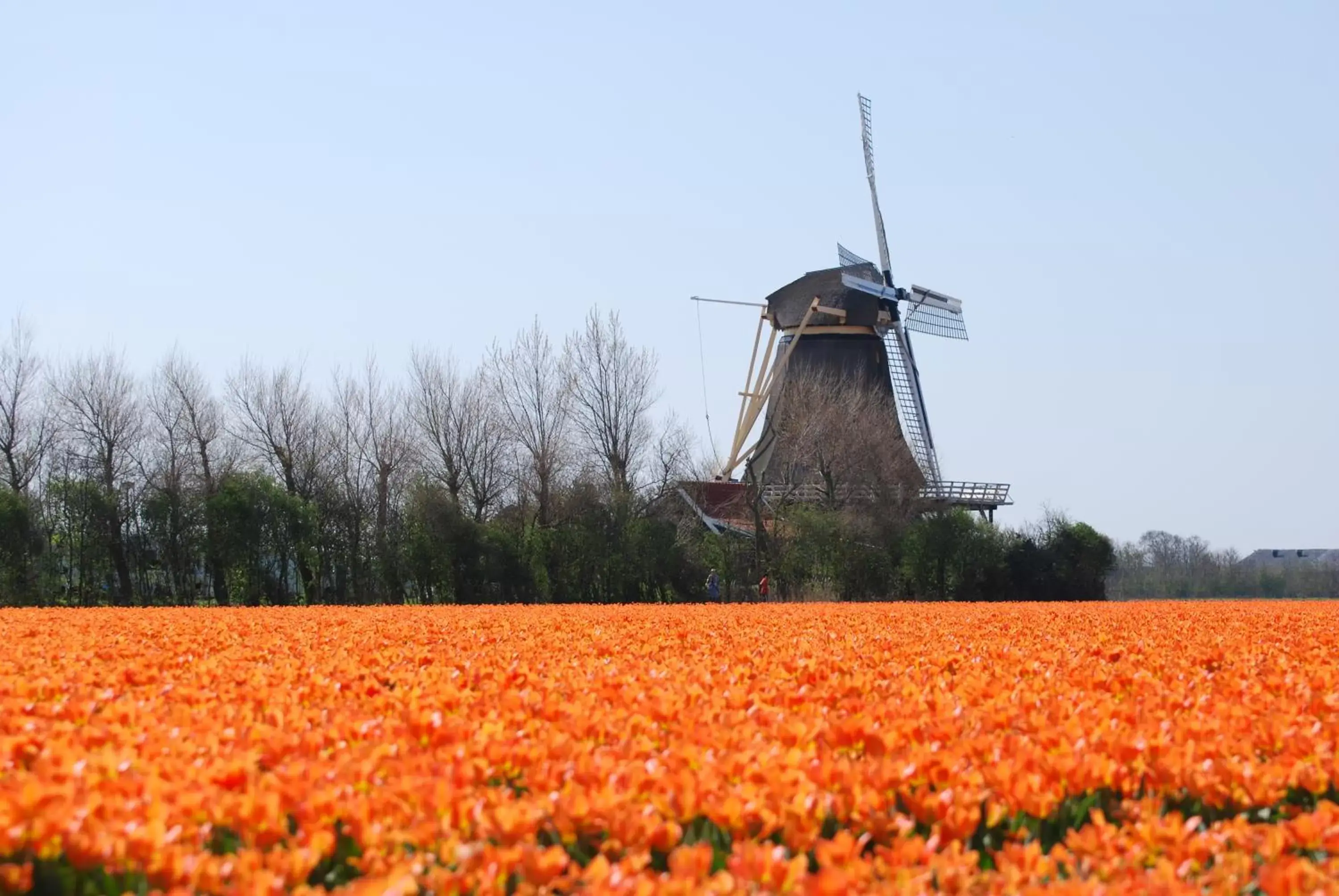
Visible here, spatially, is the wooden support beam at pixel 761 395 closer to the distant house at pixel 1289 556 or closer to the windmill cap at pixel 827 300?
the windmill cap at pixel 827 300

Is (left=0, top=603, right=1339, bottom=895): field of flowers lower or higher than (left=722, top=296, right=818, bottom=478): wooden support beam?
lower

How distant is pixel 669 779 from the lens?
3.77 m

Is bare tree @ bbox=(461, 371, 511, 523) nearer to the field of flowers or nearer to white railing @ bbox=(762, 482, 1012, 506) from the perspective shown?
white railing @ bbox=(762, 482, 1012, 506)

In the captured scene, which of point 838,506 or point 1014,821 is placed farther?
point 838,506

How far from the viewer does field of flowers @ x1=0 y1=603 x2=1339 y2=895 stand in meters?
3.11

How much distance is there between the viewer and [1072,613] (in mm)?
17078

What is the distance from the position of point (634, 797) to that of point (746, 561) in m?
32.2

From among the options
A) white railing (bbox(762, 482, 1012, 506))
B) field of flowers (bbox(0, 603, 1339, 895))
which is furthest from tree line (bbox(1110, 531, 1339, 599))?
field of flowers (bbox(0, 603, 1339, 895))

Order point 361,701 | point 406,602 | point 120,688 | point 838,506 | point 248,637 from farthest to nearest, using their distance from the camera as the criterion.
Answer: point 838,506
point 406,602
point 248,637
point 120,688
point 361,701

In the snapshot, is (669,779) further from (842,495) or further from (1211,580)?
(1211,580)

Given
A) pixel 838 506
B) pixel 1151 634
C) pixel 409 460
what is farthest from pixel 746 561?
pixel 1151 634

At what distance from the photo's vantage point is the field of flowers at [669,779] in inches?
122

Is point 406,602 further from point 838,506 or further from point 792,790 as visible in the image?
point 792,790

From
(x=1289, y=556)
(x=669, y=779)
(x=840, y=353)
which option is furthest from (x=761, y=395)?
(x=1289, y=556)
